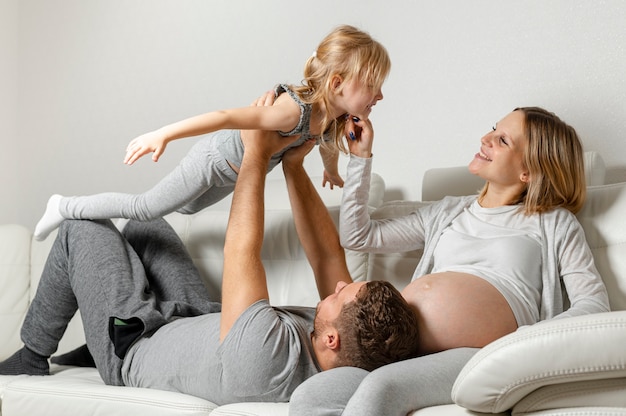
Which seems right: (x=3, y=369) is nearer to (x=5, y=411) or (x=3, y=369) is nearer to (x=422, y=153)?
(x=5, y=411)

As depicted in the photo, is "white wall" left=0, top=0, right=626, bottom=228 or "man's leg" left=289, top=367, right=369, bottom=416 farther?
"white wall" left=0, top=0, right=626, bottom=228

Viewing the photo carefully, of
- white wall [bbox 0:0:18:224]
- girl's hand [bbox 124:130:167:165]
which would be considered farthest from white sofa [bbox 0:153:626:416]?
white wall [bbox 0:0:18:224]

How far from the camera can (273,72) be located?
10.5 ft

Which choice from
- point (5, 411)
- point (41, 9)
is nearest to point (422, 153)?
point (5, 411)

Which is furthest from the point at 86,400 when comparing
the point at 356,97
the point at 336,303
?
the point at 356,97

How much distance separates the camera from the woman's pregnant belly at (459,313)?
1.82 metres

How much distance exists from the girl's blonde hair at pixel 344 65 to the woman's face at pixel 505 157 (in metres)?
0.36

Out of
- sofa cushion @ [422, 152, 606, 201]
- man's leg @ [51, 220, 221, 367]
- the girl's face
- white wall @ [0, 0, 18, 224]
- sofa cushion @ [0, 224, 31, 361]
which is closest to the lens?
the girl's face

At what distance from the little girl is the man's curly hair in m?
0.60

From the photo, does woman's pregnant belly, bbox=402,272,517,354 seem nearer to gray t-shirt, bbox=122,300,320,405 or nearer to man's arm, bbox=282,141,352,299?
gray t-shirt, bbox=122,300,320,405

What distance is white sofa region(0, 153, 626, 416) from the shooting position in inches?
53.3

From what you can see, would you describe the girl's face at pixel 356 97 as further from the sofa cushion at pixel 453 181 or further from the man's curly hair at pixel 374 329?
the man's curly hair at pixel 374 329

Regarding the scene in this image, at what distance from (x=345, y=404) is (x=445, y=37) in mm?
1630

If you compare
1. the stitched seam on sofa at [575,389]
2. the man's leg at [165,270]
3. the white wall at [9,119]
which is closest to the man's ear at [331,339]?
the stitched seam on sofa at [575,389]
